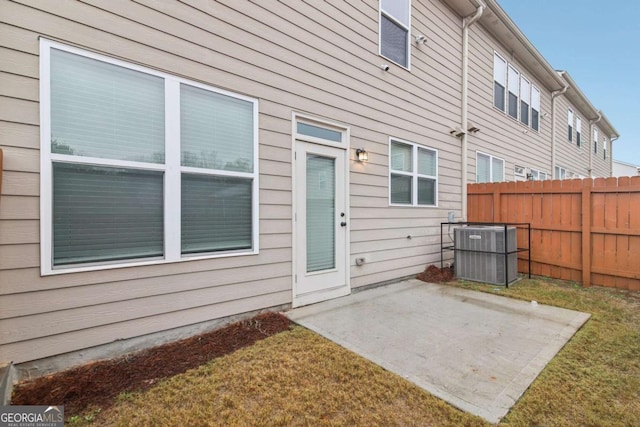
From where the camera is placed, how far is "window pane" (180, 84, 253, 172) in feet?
9.37

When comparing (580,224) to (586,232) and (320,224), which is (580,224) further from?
(320,224)

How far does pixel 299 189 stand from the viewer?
3713 mm

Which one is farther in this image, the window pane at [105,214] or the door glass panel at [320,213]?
the door glass panel at [320,213]

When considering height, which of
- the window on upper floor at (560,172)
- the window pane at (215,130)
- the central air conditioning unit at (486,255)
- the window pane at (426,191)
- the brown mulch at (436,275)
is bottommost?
the brown mulch at (436,275)

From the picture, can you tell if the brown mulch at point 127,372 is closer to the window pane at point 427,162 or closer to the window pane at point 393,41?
the window pane at point 427,162

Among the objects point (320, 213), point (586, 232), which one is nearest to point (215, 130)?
point (320, 213)

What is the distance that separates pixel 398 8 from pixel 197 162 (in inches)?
180

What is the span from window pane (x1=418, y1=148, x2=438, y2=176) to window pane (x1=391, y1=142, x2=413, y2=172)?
0.30 metres

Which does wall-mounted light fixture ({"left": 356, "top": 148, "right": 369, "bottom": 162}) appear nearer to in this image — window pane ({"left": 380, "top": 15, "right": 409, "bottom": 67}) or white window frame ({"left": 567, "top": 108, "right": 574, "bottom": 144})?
window pane ({"left": 380, "top": 15, "right": 409, "bottom": 67})

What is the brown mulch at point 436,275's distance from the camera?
5207mm

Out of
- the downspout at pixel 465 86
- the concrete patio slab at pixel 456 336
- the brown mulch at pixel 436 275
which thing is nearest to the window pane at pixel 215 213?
the concrete patio slab at pixel 456 336

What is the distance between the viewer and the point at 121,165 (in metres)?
2.48

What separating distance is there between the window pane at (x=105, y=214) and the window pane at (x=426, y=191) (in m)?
4.39

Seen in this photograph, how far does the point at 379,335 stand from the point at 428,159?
154 inches
